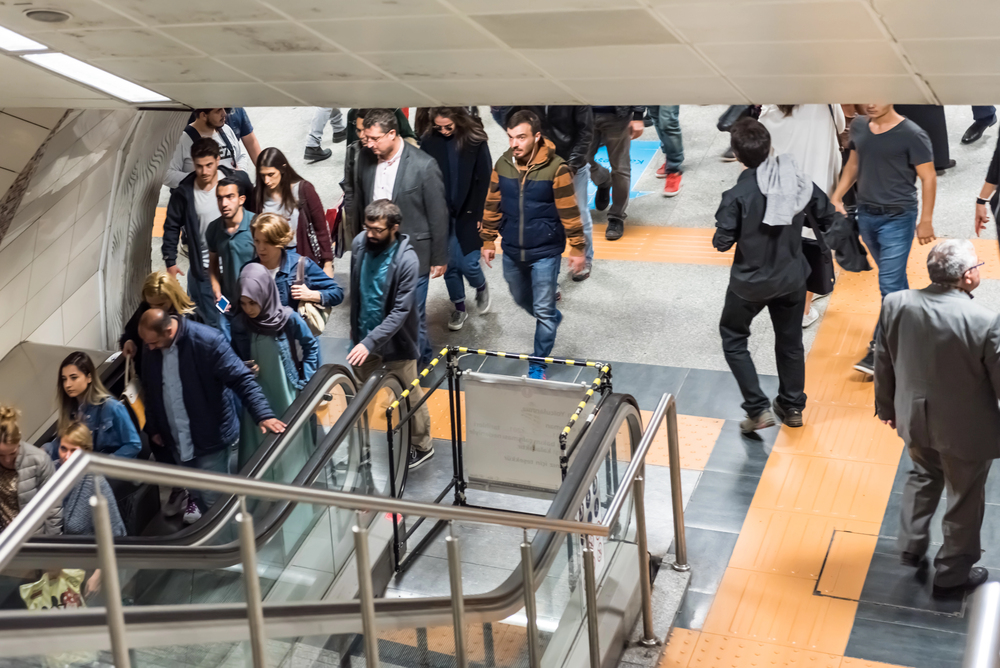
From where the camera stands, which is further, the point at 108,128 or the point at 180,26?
the point at 108,128

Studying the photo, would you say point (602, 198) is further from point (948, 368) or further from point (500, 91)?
point (500, 91)

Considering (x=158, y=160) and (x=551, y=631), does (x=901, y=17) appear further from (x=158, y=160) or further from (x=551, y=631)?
(x=158, y=160)

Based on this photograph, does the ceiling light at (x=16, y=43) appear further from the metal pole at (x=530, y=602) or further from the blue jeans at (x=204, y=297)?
the blue jeans at (x=204, y=297)

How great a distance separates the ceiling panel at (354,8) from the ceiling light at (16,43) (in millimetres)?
1197

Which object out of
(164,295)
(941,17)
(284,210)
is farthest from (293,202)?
(941,17)

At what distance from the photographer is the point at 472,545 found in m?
5.39

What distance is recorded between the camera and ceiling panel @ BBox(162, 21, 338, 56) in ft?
12.2

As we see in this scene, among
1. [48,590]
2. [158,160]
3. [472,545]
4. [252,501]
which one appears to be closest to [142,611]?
[48,590]

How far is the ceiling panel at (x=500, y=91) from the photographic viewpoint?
13.5 feet

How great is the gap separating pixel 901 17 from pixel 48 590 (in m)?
2.59

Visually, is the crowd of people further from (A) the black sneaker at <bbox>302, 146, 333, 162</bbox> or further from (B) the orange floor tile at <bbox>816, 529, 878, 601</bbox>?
(A) the black sneaker at <bbox>302, 146, 333, 162</bbox>

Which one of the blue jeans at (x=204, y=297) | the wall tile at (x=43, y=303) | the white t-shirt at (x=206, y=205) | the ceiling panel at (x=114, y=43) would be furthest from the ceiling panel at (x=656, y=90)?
the blue jeans at (x=204, y=297)

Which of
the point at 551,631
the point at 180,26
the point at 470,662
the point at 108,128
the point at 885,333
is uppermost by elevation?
the point at 180,26

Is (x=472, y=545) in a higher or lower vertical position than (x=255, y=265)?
lower
